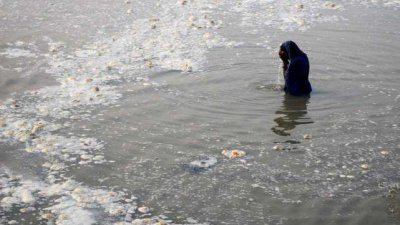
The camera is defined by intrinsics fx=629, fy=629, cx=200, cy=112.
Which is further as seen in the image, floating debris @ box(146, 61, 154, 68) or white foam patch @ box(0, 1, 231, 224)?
floating debris @ box(146, 61, 154, 68)

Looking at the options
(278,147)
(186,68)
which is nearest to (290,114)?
(278,147)

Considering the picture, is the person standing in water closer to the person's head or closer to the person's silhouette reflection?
the person's head

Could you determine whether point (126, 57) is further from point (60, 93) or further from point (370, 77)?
point (370, 77)

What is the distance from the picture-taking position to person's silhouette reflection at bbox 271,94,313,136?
28.6 feet

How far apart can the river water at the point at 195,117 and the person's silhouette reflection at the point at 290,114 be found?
0.03 metres

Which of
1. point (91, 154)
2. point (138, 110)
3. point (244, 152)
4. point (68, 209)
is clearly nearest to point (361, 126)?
point (244, 152)

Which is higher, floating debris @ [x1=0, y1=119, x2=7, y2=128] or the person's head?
the person's head

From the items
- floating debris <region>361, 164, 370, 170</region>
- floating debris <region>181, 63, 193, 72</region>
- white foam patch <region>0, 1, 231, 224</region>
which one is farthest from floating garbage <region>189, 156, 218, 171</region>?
floating debris <region>181, 63, 193, 72</region>

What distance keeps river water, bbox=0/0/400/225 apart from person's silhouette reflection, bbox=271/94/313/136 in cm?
3

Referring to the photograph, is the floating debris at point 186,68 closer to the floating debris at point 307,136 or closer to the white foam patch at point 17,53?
the white foam patch at point 17,53

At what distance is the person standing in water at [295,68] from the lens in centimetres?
956

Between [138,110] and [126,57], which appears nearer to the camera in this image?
[138,110]

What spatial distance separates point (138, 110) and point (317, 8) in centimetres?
690

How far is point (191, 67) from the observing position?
1071 cm
